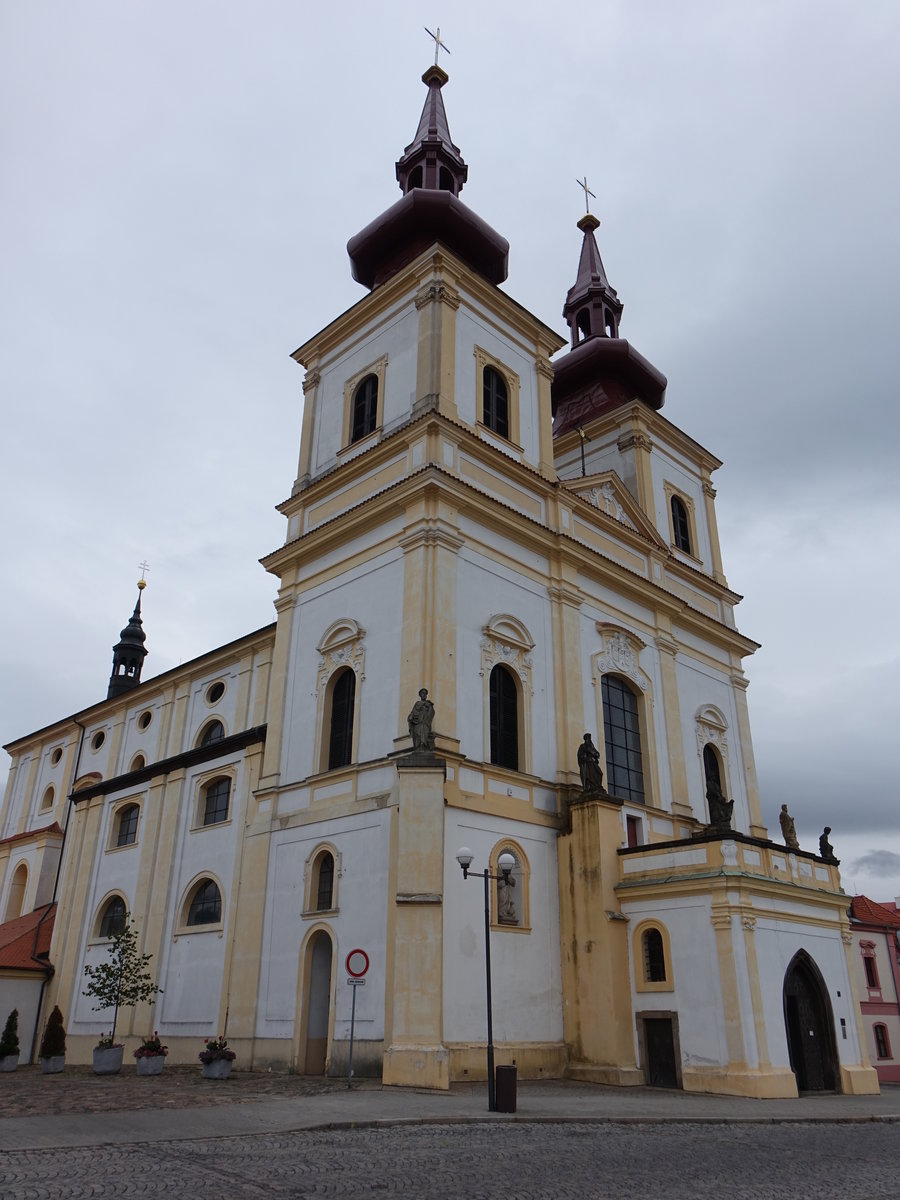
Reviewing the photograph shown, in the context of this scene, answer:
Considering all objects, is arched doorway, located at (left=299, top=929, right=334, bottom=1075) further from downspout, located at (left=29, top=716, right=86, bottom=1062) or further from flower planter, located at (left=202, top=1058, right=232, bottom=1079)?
downspout, located at (left=29, top=716, right=86, bottom=1062)

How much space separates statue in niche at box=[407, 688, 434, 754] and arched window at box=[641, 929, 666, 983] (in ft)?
19.9

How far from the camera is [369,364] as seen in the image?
2694cm

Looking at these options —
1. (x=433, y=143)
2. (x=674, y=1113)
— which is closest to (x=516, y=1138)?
(x=674, y=1113)

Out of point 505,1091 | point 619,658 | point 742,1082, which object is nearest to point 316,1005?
point 505,1091

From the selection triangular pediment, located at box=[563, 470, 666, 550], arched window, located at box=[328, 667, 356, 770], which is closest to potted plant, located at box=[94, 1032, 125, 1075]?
arched window, located at box=[328, 667, 356, 770]

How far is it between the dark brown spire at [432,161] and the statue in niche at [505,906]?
71.3ft

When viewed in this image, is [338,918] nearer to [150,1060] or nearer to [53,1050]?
[150,1060]

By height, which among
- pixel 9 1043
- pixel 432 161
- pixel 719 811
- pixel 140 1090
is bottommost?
pixel 140 1090

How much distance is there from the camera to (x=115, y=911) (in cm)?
2919

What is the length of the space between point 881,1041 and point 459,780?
87.8 feet

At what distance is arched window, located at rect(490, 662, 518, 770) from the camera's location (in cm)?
2170

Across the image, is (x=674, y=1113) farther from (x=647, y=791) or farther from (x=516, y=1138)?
(x=647, y=791)

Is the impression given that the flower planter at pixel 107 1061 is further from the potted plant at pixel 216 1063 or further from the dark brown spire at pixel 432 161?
the dark brown spire at pixel 432 161

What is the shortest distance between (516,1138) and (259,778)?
47.4 ft
